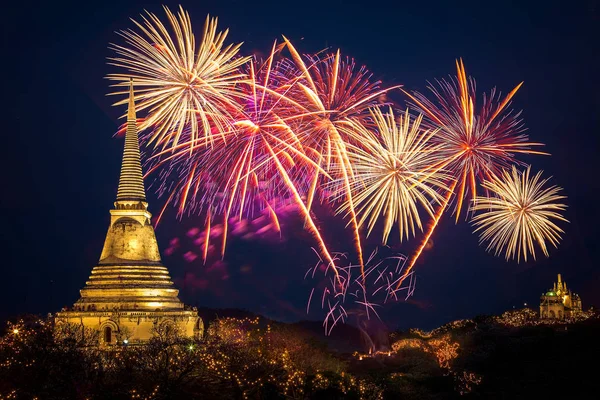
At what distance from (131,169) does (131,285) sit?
679 centimetres

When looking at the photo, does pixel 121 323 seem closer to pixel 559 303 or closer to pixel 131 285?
pixel 131 285

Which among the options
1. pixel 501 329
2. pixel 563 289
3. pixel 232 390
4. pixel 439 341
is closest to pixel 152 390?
pixel 232 390

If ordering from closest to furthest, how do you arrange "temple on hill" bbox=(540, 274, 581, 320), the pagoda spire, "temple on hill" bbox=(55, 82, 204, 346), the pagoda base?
1. the pagoda base
2. "temple on hill" bbox=(55, 82, 204, 346)
3. the pagoda spire
4. "temple on hill" bbox=(540, 274, 581, 320)

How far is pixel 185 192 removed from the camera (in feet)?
112

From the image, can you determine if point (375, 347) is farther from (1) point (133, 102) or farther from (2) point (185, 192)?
(2) point (185, 192)

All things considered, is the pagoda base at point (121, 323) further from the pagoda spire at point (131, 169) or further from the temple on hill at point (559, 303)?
the temple on hill at point (559, 303)

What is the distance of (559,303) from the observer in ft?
307

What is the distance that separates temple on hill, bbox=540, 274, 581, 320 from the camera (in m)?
91.9

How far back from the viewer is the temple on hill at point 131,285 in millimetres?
43344

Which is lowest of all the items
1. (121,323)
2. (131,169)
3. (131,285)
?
(121,323)

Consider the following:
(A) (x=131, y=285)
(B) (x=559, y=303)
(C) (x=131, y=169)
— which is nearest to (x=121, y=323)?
(A) (x=131, y=285)

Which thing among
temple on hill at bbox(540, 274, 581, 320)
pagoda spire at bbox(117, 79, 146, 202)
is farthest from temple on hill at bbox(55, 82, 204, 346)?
temple on hill at bbox(540, 274, 581, 320)

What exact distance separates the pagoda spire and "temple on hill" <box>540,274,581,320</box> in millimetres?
56427

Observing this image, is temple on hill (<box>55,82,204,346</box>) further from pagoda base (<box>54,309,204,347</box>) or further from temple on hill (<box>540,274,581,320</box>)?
temple on hill (<box>540,274,581,320</box>)
